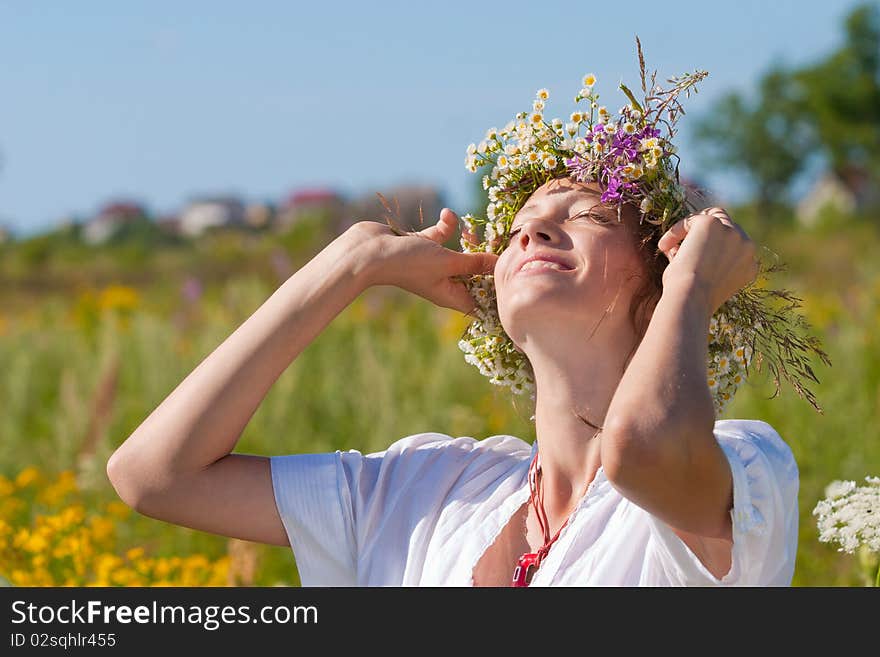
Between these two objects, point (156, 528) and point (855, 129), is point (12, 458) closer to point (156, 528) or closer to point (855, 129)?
point (156, 528)

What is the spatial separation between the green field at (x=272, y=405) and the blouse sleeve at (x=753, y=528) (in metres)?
1.61

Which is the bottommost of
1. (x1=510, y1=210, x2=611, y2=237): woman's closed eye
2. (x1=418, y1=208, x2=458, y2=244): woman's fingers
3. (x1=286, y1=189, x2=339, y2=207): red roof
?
(x1=510, y1=210, x2=611, y2=237): woman's closed eye


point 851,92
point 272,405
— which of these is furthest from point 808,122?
point 272,405

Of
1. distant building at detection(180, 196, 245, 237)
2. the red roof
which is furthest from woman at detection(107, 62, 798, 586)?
distant building at detection(180, 196, 245, 237)

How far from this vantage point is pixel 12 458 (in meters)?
5.00

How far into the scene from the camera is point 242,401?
72.7 inches

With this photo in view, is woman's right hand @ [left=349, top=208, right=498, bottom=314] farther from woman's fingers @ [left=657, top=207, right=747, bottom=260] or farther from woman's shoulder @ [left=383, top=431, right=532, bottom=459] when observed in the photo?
woman's fingers @ [left=657, top=207, right=747, bottom=260]

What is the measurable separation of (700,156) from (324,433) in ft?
131

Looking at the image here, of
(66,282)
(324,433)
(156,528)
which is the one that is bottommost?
(156,528)

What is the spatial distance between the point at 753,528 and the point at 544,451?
438 millimetres

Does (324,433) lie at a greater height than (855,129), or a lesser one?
lesser

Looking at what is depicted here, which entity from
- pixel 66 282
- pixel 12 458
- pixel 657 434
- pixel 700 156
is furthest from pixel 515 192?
pixel 700 156

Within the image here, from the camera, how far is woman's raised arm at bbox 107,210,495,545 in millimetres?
1838
